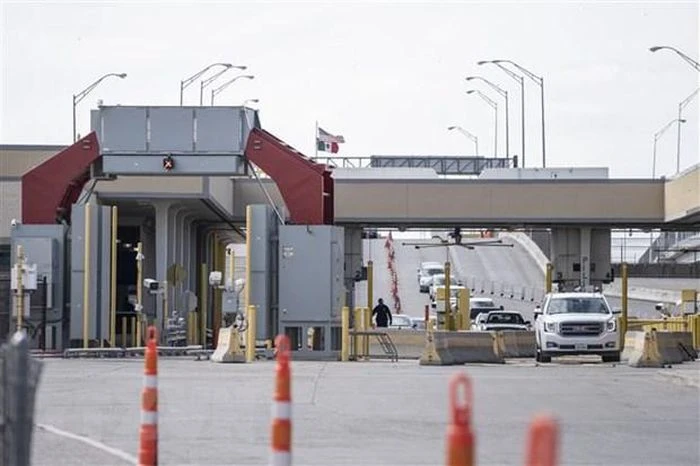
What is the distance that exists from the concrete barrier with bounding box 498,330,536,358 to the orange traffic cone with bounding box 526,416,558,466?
36589 mm

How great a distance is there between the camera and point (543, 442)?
17.4 ft

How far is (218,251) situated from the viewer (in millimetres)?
68438

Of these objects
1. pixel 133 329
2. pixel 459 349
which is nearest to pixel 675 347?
pixel 459 349

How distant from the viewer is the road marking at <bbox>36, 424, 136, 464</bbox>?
570 inches

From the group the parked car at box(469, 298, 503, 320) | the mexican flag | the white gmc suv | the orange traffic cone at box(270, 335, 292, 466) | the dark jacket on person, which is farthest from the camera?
the mexican flag

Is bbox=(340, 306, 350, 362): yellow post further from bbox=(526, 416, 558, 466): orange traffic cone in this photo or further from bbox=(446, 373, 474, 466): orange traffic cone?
bbox=(526, 416, 558, 466): orange traffic cone

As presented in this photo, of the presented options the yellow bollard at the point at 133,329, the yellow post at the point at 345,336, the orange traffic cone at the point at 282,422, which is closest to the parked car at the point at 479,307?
the yellow bollard at the point at 133,329

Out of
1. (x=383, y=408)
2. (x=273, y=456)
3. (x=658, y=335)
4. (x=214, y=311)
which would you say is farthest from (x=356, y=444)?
(x=214, y=311)

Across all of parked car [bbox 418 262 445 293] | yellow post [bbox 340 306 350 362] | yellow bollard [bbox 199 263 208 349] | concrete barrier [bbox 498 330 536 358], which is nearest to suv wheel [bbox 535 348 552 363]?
concrete barrier [bbox 498 330 536 358]

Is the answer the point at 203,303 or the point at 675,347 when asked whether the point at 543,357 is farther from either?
the point at 203,303

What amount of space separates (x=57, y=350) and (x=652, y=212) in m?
26.2

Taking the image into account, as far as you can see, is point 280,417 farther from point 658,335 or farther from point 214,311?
point 214,311

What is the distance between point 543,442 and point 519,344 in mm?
38172

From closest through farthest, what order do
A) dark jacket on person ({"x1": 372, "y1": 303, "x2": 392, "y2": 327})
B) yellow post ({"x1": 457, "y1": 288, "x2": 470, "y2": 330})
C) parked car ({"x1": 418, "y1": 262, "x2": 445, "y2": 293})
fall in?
1. yellow post ({"x1": 457, "y1": 288, "x2": 470, "y2": 330})
2. dark jacket on person ({"x1": 372, "y1": 303, "x2": 392, "y2": 327})
3. parked car ({"x1": 418, "y1": 262, "x2": 445, "y2": 293})
